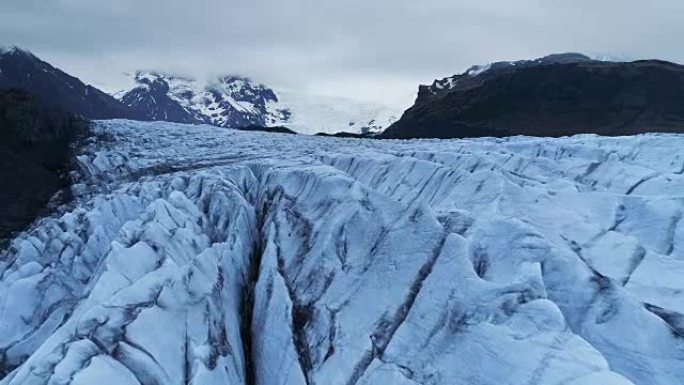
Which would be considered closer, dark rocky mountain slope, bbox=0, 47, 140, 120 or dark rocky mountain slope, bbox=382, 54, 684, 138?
dark rocky mountain slope, bbox=382, 54, 684, 138

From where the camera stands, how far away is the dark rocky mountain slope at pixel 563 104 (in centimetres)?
7556

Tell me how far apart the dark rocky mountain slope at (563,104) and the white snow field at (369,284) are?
62.1 metres

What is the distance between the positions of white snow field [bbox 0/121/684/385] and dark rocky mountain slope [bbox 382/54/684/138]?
204ft

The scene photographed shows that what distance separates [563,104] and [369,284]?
7753cm

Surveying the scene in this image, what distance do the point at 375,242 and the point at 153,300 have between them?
5164 mm

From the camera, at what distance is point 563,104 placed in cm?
8156

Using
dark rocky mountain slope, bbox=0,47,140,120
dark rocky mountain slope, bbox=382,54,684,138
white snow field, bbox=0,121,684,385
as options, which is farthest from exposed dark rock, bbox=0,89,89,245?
dark rocky mountain slope, bbox=0,47,140,120

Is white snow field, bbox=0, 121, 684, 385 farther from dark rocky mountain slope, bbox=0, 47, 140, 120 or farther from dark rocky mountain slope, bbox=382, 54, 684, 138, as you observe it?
dark rocky mountain slope, bbox=0, 47, 140, 120

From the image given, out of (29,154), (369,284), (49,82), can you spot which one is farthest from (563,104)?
(49,82)

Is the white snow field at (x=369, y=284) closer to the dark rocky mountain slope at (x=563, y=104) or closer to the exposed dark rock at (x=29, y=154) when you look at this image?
the exposed dark rock at (x=29, y=154)

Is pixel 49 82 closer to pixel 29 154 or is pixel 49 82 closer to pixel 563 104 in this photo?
pixel 563 104

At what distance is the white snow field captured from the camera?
30.9 ft

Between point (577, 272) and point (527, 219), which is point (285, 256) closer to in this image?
point (527, 219)

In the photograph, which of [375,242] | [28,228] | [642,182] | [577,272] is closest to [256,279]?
[375,242]
